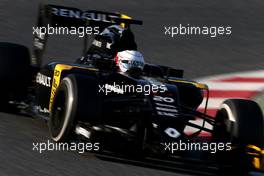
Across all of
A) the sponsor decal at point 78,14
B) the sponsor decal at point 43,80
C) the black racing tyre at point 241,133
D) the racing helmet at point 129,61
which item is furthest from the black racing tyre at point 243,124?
the sponsor decal at point 78,14

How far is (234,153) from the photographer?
7.25m

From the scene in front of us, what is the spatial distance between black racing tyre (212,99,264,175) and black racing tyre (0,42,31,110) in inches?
99.8

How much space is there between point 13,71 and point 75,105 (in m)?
1.89

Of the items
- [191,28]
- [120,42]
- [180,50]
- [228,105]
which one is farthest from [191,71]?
[228,105]

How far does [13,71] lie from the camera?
28.5ft

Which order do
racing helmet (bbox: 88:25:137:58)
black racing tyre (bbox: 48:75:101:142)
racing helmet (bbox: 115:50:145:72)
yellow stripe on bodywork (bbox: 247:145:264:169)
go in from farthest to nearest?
1. racing helmet (bbox: 88:25:137:58)
2. racing helmet (bbox: 115:50:145:72)
3. yellow stripe on bodywork (bbox: 247:145:264:169)
4. black racing tyre (bbox: 48:75:101:142)

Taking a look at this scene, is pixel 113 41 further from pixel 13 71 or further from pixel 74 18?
pixel 13 71

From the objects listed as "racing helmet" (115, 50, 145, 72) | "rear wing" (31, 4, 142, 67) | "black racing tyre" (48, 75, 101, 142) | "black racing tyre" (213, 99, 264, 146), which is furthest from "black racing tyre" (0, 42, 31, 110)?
"black racing tyre" (213, 99, 264, 146)

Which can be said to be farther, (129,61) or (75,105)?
(129,61)

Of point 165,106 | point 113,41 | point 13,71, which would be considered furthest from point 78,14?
point 165,106

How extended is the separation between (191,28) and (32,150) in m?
7.06

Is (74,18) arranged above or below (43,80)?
above

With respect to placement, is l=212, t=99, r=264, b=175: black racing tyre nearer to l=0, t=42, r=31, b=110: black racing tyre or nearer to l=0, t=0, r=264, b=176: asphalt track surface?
l=0, t=0, r=264, b=176: asphalt track surface

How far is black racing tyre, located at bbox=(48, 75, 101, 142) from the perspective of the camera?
7012 millimetres
